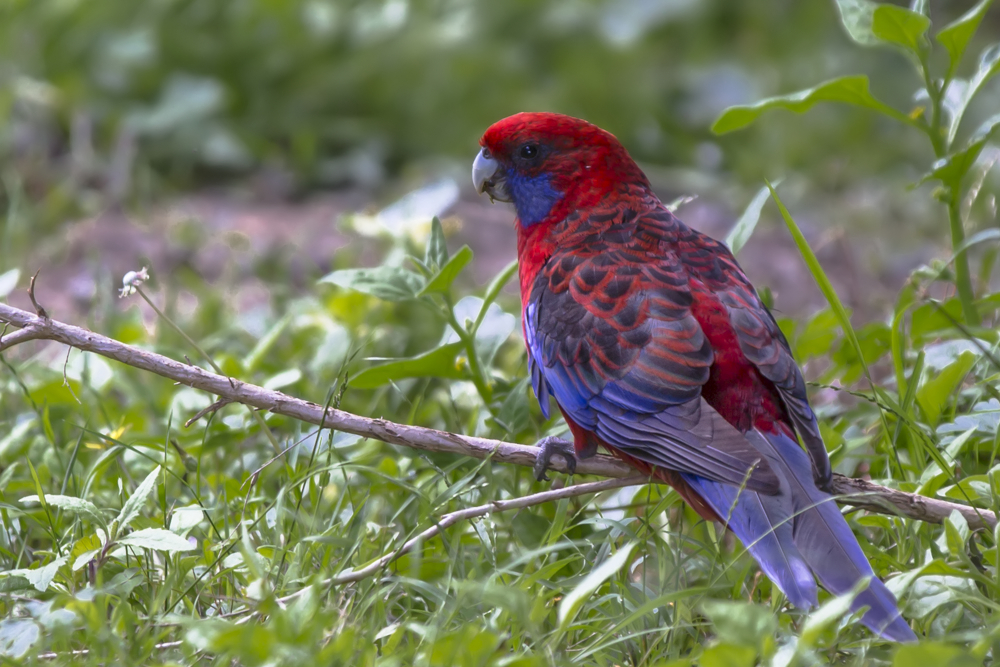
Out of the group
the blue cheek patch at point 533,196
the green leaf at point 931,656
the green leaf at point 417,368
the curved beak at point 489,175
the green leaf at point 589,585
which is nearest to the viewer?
the green leaf at point 931,656

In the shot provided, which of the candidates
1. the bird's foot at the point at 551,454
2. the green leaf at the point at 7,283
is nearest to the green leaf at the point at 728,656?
the bird's foot at the point at 551,454

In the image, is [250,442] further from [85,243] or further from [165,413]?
[85,243]

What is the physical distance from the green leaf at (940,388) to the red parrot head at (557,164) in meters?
0.94

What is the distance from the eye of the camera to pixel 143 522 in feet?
7.47

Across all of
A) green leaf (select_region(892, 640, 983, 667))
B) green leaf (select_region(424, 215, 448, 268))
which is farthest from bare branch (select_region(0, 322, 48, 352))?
green leaf (select_region(892, 640, 983, 667))

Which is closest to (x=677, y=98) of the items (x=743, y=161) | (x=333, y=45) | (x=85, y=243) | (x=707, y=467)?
(x=743, y=161)

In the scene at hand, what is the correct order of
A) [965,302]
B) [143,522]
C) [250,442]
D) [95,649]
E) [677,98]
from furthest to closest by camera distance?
[677,98], [250,442], [965,302], [143,522], [95,649]

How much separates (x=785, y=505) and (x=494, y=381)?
97 centimetres

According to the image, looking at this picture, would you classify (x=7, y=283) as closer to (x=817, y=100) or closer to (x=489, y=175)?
(x=489, y=175)

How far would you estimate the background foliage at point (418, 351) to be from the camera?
193 centimetres

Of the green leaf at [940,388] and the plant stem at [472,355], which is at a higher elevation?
the plant stem at [472,355]

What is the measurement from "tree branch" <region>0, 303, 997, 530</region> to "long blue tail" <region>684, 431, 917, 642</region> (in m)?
0.08

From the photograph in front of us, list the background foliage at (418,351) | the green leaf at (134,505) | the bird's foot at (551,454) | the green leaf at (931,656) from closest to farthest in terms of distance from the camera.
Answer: the green leaf at (931,656), the background foliage at (418,351), the green leaf at (134,505), the bird's foot at (551,454)

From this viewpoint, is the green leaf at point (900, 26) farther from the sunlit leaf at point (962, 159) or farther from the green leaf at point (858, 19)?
the sunlit leaf at point (962, 159)
